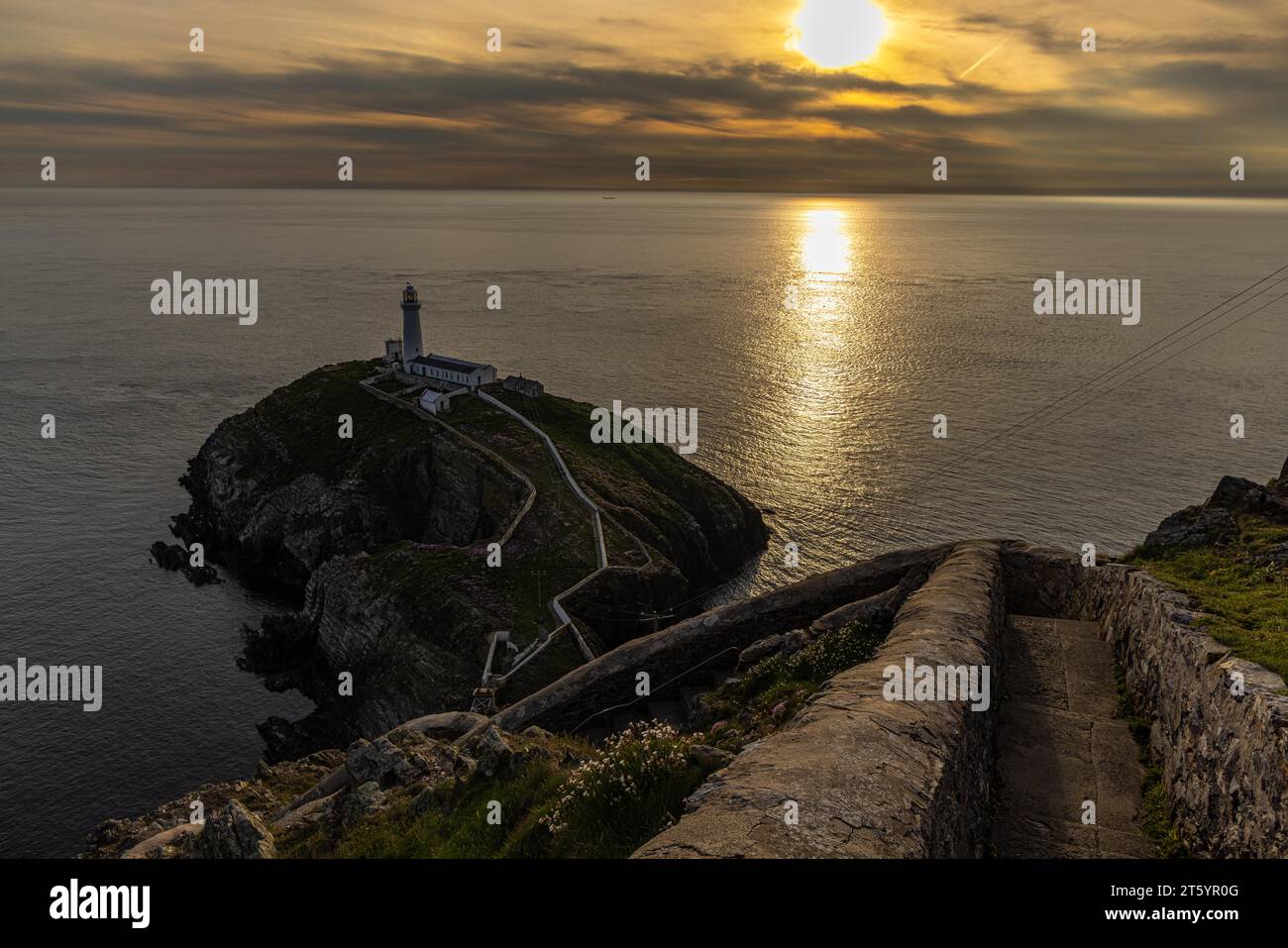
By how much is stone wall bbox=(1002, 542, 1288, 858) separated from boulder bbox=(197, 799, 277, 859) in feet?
48.0

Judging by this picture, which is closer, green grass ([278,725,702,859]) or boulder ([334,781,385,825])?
green grass ([278,725,702,859])

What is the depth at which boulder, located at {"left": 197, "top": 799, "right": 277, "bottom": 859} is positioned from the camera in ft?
48.1

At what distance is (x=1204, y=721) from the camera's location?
10.8 meters

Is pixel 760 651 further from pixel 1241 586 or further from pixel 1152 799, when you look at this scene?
pixel 1241 586

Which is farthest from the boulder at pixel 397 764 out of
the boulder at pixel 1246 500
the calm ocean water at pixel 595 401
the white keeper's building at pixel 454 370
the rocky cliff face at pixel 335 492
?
the white keeper's building at pixel 454 370

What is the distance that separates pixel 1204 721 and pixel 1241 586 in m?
6.32

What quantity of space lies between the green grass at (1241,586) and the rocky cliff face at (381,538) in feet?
120

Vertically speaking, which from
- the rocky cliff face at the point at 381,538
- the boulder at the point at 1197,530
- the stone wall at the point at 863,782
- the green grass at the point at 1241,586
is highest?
the boulder at the point at 1197,530

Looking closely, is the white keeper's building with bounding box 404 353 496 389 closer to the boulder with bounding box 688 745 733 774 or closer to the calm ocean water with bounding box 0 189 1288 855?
the calm ocean water with bounding box 0 189 1288 855

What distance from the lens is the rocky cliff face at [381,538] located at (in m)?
50.0

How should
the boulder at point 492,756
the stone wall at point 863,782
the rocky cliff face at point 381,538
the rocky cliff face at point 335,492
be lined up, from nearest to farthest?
1. the stone wall at point 863,782
2. the boulder at point 492,756
3. the rocky cliff face at point 381,538
4. the rocky cliff face at point 335,492

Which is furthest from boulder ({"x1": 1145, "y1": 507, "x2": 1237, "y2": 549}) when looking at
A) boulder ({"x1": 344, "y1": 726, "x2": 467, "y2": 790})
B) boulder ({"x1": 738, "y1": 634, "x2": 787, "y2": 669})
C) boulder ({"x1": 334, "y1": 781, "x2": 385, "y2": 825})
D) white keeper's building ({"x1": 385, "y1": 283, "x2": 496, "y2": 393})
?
white keeper's building ({"x1": 385, "y1": 283, "x2": 496, "y2": 393})

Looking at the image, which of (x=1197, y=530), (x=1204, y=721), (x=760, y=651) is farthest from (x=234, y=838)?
(x=1197, y=530)

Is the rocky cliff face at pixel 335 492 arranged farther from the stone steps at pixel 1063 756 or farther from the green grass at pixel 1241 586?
the stone steps at pixel 1063 756
